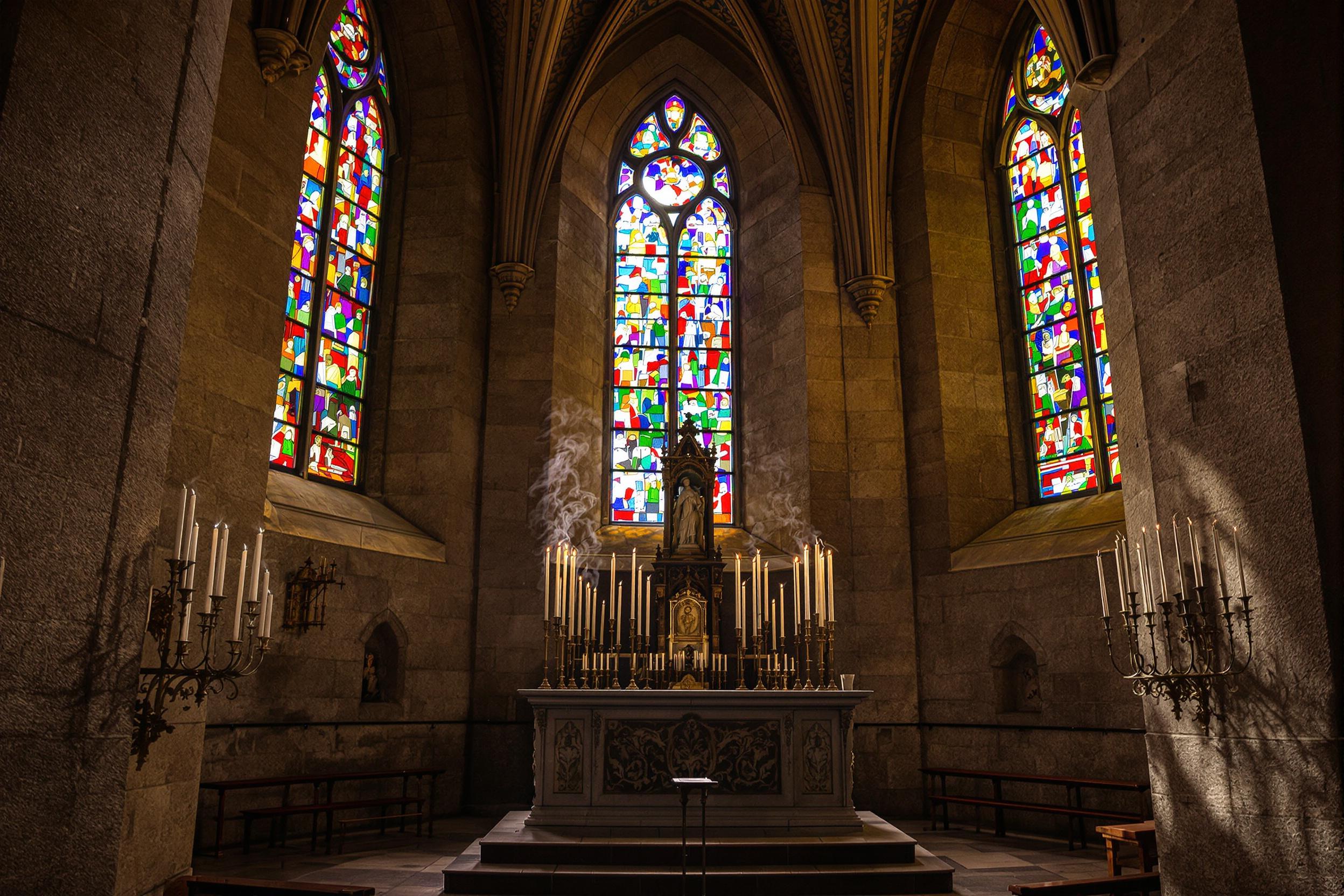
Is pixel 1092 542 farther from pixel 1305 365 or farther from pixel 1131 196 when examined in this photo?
pixel 1305 365

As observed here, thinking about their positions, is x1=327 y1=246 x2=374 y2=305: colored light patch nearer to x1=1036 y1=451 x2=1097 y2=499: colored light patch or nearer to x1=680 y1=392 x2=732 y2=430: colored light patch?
x1=680 y1=392 x2=732 y2=430: colored light patch

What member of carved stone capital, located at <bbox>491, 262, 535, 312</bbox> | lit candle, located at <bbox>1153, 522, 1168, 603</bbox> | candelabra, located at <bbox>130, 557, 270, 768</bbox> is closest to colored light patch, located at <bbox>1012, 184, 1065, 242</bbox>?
carved stone capital, located at <bbox>491, 262, 535, 312</bbox>

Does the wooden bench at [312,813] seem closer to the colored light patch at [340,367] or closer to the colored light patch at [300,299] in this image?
the colored light patch at [340,367]

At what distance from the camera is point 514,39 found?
12.2 metres

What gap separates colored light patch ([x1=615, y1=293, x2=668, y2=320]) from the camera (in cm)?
1354

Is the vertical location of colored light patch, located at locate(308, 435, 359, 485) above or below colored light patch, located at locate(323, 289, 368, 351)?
below

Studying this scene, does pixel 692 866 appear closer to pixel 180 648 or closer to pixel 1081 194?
pixel 180 648

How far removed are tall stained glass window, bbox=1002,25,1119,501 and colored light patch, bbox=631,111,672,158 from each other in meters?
4.66

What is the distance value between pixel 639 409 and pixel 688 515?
3.31 metres

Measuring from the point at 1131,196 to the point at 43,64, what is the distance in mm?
6313

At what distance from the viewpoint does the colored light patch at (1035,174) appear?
1215 cm

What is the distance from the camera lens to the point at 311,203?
11242mm

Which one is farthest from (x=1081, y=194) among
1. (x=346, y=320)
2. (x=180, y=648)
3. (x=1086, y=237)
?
(x=180, y=648)

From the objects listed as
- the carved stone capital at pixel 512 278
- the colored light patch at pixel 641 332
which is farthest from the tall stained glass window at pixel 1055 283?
the carved stone capital at pixel 512 278
